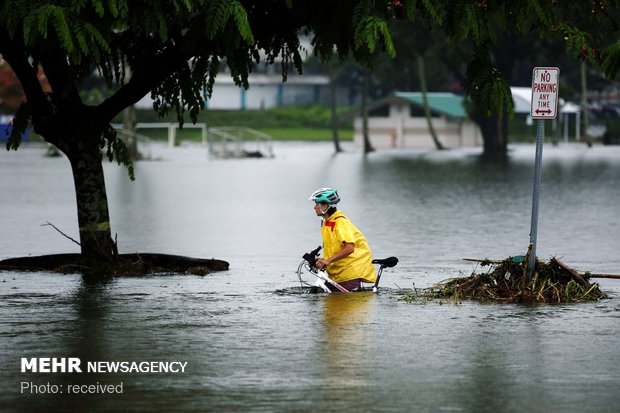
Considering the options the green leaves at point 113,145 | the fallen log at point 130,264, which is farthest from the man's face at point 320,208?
the green leaves at point 113,145

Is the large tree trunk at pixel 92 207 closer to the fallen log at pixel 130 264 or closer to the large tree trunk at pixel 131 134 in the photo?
the fallen log at pixel 130 264

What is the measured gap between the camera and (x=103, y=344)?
11719 millimetres

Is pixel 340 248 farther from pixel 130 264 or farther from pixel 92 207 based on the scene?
pixel 92 207

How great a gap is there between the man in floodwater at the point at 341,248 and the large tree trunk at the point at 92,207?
391cm

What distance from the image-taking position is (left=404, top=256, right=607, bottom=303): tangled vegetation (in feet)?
47.8

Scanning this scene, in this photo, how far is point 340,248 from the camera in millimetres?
14711

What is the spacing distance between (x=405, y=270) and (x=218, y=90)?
11545cm

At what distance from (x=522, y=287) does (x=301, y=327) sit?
2.82m

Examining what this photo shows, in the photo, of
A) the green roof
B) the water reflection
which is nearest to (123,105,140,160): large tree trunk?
the green roof

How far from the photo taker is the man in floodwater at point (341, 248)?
14.7 metres

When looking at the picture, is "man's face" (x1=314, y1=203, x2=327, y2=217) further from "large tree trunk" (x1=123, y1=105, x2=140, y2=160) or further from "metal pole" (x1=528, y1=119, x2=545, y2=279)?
"large tree trunk" (x1=123, y1=105, x2=140, y2=160)

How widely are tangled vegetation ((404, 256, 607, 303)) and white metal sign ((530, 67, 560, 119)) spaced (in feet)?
4.71

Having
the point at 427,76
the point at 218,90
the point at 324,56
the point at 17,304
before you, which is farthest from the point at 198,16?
the point at 218,90

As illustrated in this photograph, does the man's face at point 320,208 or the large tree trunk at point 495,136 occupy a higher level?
the man's face at point 320,208
